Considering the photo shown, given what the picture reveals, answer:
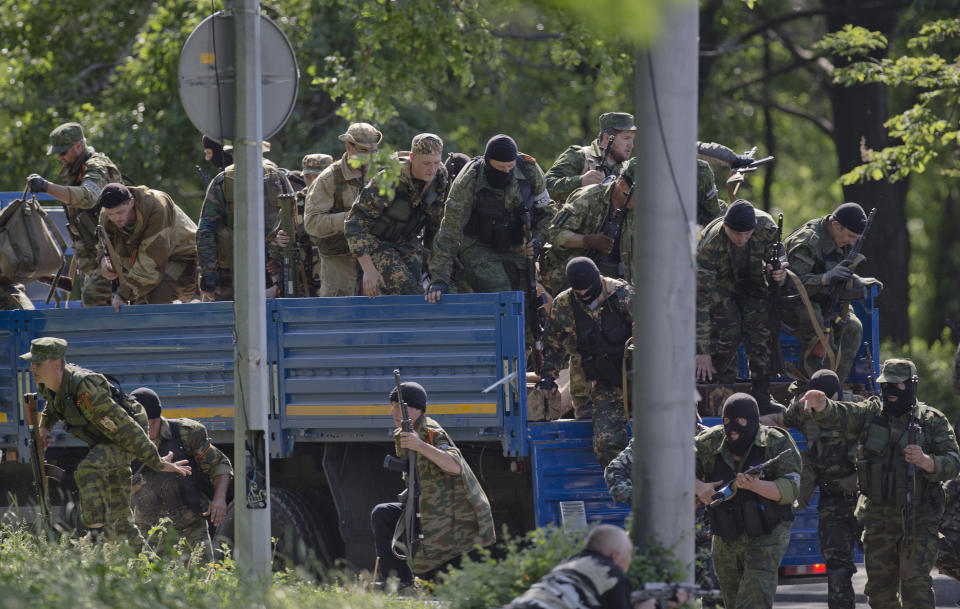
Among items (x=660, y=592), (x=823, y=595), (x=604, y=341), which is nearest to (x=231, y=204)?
(x=604, y=341)

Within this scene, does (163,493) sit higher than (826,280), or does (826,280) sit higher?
(826,280)

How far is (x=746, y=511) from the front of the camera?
7625 mm

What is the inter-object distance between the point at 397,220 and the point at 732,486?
2880 millimetres

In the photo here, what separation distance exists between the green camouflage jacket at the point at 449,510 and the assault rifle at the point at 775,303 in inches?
89.8

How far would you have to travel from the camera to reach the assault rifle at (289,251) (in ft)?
32.1

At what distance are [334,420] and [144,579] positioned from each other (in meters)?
2.37

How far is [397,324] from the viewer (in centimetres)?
834

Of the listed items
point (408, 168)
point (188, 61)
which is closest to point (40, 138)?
point (408, 168)

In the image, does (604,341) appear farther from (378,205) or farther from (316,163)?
(316,163)

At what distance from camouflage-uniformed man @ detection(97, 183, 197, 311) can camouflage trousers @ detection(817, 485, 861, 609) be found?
478 centimetres

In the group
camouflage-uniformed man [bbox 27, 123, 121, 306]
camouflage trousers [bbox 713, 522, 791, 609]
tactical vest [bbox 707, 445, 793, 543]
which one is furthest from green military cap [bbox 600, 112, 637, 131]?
camouflage-uniformed man [bbox 27, 123, 121, 306]

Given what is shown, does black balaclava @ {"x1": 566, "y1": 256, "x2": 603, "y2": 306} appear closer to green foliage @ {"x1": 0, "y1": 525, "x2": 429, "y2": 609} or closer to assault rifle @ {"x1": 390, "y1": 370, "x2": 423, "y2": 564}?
assault rifle @ {"x1": 390, "y1": 370, "x2": 423, "y2": 564}

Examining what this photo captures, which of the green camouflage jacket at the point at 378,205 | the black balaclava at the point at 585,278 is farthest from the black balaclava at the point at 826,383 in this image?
the green camouflage jacket at the point at 378,205

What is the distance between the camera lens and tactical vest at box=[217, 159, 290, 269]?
951cm
